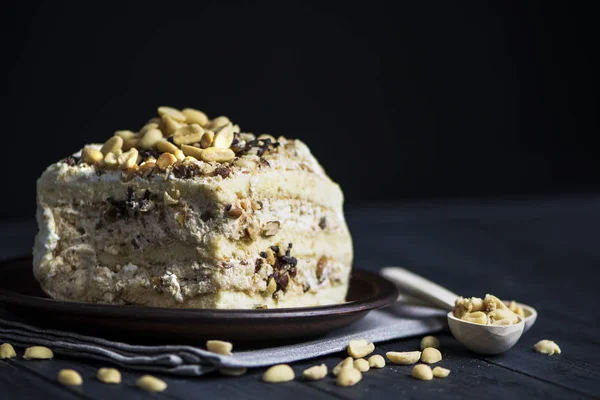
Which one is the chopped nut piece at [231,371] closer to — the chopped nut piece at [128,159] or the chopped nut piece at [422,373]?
the chopped nut piece at [422,373]

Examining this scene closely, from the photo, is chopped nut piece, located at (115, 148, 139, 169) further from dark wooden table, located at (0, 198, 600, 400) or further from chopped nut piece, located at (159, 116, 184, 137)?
dark wooden table, located at (0, 198, 600, 400)

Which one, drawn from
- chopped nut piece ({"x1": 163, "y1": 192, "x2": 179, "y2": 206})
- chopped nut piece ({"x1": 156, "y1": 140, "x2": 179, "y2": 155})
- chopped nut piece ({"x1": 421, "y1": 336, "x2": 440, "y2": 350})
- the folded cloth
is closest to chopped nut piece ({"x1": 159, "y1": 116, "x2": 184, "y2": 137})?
chopped nut piece ({"x1": 156, "y1": 140, "x2": 179, "y2": 155})

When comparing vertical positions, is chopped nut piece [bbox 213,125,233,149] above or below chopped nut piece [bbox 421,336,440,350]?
above

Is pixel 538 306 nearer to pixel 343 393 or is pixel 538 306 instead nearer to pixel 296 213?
pixel 296 213

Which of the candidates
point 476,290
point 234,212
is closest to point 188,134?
point 234,212

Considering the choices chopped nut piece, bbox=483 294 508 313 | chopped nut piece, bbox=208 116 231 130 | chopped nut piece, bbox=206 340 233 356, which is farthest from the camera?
chopped nut piece, bbox=208 116 231 130

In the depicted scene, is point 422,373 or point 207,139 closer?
point 422,373

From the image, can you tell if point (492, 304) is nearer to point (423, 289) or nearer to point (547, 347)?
point (547, 347)
